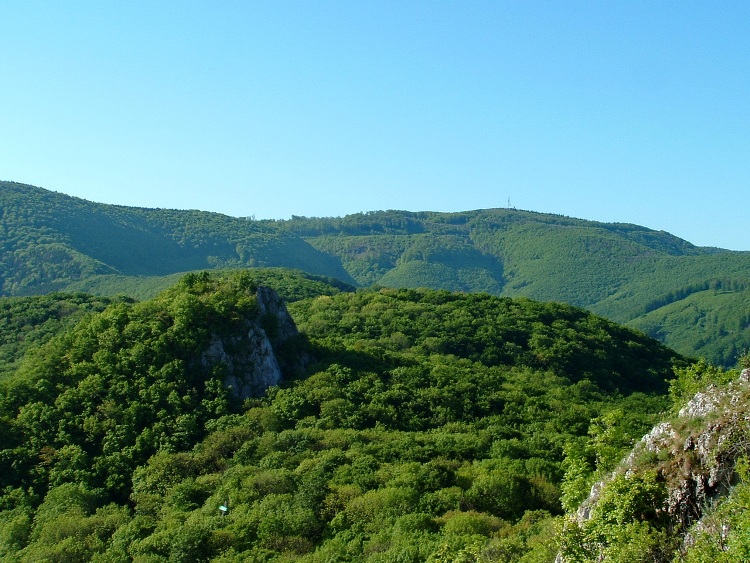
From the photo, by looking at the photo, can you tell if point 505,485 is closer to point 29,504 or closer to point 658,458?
point 658,458

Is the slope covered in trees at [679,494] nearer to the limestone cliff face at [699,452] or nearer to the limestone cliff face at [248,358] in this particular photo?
the limestone cliff face at [699,452]

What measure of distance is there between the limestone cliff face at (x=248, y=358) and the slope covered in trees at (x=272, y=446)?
53 centimetres

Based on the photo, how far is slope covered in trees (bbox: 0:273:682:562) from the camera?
33.8m

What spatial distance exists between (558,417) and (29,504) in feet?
109

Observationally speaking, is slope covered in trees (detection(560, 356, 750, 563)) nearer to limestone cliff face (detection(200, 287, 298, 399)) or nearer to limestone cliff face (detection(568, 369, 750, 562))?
limestone cliff face (detection(568, 369, 750, 562))

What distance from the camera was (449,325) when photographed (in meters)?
76.6

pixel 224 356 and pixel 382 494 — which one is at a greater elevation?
pixel 224 356

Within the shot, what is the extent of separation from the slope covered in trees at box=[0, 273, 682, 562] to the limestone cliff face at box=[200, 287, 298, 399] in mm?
525

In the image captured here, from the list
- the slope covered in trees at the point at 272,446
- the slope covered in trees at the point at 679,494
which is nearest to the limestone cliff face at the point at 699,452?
the slope covered in trees at the point at 679,494

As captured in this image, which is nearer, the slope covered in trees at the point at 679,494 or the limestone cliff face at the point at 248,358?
the slope covered in trees at the point at 679,494

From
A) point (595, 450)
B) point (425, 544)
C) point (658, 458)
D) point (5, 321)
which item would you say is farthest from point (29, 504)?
point (5, 321)

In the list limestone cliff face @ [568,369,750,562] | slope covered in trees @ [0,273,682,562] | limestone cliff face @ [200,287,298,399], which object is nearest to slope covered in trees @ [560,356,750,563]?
limestone cliff face @ [568,369,750,562]

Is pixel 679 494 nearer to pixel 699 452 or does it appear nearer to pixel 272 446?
pixel 699 452

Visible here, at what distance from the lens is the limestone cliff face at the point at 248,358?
51750 millimetres
